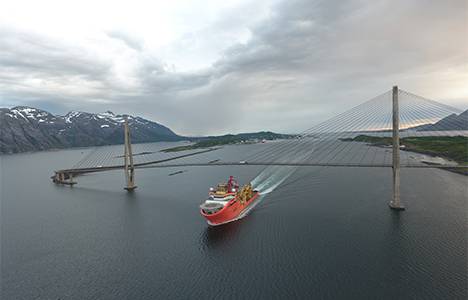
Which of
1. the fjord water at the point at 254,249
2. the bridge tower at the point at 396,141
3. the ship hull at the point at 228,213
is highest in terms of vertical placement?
the bridge tower at the point at 396,141

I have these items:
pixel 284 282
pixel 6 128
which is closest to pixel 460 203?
pixel 284 282

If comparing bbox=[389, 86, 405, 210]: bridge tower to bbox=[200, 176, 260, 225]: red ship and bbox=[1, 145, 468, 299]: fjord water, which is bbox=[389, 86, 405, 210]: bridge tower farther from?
bbox=[200, 176, 260, 225]: red ship

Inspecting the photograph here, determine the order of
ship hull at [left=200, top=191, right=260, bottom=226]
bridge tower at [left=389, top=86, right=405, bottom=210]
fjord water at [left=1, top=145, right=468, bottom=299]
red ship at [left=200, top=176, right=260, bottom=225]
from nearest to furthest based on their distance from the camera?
fjord water at [left=1, top=145, right=468, bottom=299], ship hull at [left=200, top=191, right=260, bottom=226], red ship at [left=200, top=176, right=260, bottom=225], bridge tower at [left=389, top=86, right=405, bottom=210]

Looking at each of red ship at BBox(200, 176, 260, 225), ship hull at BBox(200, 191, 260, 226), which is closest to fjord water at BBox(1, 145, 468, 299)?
ship hull at BBox(200, 191, 260, 226)

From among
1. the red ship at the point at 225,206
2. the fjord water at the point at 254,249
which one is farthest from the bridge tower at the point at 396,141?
the red ship at the point at 225,206

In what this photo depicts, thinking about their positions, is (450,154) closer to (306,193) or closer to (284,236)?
(306,193)

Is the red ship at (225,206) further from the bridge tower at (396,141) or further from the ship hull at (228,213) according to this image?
the bridge tower at (396,141)

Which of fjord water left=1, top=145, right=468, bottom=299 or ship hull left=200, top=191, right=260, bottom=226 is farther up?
ship hull left=200, top=191, right=260, bottom=226

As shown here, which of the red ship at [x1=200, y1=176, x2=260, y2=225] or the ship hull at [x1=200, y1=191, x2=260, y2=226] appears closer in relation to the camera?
the ship hull at [x1=200, y1=191, x2=260, y2=226]
